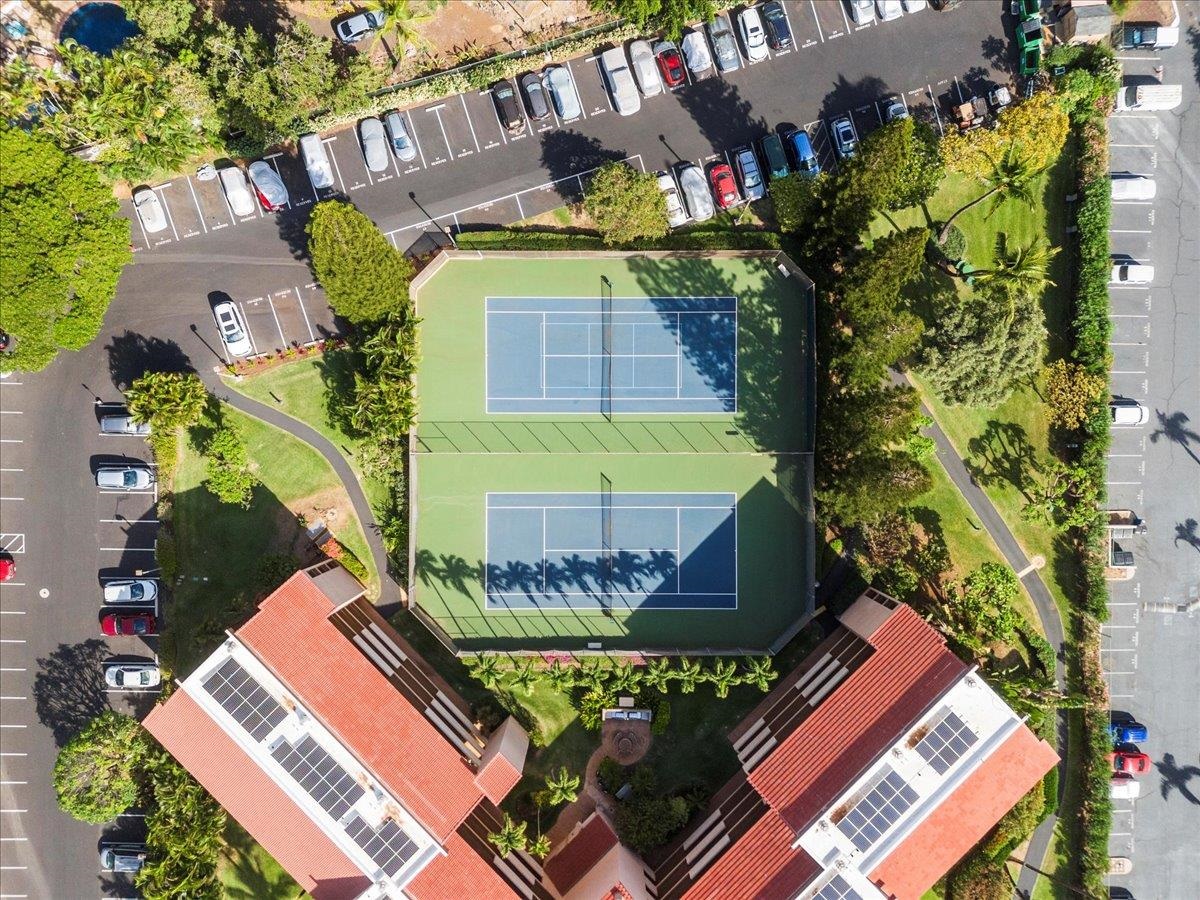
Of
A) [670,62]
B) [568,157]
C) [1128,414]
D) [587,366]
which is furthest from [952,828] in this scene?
[670,62]

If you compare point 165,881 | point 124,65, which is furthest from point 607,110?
point 165,881

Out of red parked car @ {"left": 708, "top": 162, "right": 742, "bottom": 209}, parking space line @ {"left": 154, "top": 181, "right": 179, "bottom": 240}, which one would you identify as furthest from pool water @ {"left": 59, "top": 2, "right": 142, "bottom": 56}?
red parked car @ {"left": 708, "top": 162, "right": 742, "bottom": 209}

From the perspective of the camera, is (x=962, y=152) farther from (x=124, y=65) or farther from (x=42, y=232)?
(x=42, y=232)

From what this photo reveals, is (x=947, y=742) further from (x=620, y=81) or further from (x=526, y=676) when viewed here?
(x=620, y=81)

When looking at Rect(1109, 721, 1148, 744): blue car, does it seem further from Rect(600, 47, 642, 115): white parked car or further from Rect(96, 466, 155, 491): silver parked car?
Rect(96, 466, 155, 491): silver parked car

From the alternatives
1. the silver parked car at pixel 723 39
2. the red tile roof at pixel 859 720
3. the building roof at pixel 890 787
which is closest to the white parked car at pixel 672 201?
the silver parked car at pixel 723 39
